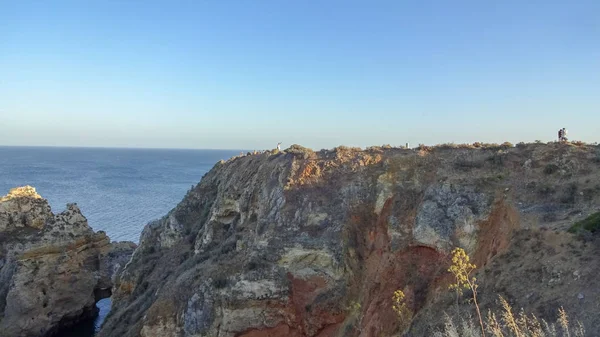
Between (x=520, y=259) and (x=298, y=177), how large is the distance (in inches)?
532

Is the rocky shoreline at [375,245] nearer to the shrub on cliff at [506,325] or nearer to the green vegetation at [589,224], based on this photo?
the green vegetation at [589,224]

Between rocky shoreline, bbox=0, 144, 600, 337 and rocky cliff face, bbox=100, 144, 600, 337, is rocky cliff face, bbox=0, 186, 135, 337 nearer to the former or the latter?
rocky shoreline, bbox=0, 144, 600, 337

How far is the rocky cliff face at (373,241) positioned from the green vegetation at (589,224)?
444 millimetres

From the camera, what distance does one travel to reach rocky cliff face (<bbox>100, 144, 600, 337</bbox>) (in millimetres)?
18781

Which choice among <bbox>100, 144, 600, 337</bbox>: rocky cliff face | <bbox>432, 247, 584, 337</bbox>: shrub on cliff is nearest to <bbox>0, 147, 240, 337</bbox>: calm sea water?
<bbox>100, 144, 600, 337</bbox>: rocky cliff face

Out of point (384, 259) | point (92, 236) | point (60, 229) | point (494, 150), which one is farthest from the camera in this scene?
point (92, 236)

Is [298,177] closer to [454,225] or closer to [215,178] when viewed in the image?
[454,225]

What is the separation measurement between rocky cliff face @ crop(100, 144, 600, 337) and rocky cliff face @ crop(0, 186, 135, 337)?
10.9 metres

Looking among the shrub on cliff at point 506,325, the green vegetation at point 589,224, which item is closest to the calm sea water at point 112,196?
the shrub on cliff at point 506,325

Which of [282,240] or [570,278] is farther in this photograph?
[282,240]

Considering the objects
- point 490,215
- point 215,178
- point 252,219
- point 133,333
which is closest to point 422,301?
point 490,215

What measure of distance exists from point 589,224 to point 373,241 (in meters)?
9.86

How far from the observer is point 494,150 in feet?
82.7

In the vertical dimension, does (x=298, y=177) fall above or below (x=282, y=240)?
above
